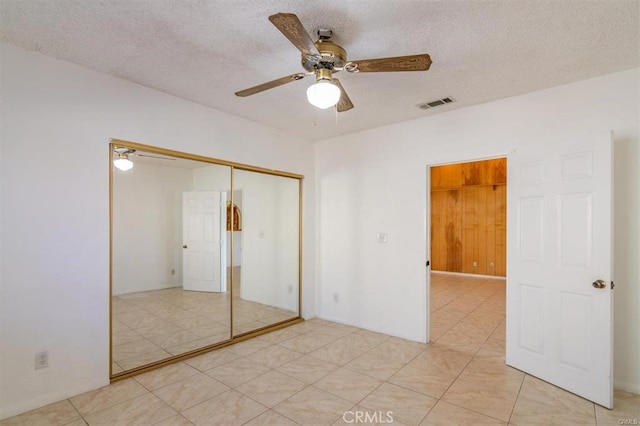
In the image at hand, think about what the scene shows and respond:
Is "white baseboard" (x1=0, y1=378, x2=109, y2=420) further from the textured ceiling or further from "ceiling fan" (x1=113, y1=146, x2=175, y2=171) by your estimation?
the textured ceiling

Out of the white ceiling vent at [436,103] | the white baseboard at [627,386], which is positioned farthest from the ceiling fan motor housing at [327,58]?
the white baseboard at [627,386]

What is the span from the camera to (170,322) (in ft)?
11.1

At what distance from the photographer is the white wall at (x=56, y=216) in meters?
2.29

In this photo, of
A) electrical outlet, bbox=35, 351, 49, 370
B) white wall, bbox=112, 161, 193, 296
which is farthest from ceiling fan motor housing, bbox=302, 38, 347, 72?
electrical outlet, bbox=35, 351, 49, 370

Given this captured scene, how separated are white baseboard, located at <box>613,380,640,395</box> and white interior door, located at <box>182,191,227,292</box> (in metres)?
3.87

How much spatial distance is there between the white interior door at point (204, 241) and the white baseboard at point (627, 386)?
387cm

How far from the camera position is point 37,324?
2383 millimetres

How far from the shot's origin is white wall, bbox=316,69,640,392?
8.66 ft

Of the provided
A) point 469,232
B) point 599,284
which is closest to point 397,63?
point 599,284

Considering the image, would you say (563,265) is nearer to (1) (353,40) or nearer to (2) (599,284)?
(2) (599,284)

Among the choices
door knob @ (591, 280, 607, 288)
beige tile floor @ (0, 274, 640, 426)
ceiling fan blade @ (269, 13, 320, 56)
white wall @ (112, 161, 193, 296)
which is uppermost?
ceiling fan blade @ (269, 13, 320, 56)

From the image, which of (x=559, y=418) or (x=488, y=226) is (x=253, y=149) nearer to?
(x=559, y=418)

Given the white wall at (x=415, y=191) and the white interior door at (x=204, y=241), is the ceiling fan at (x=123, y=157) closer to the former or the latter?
the white interior door at (x=204, y=241)

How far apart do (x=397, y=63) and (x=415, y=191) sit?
7.11ft
